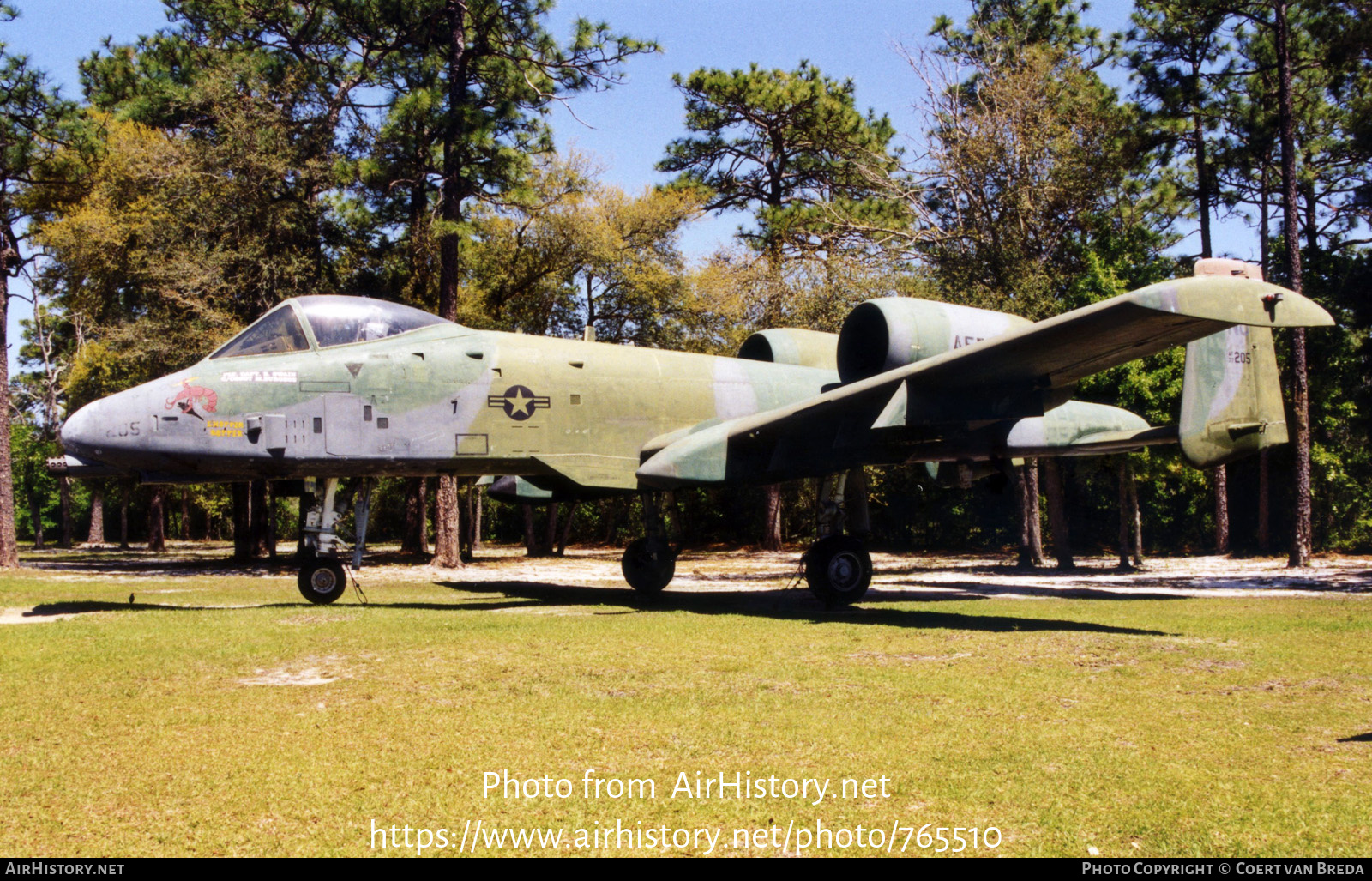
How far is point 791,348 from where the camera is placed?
1623cm

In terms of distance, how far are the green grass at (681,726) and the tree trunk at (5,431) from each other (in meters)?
15.5

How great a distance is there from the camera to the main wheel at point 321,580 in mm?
12461

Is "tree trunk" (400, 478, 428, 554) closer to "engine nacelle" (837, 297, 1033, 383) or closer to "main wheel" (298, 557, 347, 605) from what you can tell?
"main wheel" (298, 557, 347, 605)

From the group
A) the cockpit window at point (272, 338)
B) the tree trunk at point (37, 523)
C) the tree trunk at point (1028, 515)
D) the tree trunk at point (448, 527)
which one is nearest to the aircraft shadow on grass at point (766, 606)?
the cockpit window at point (272, 338)

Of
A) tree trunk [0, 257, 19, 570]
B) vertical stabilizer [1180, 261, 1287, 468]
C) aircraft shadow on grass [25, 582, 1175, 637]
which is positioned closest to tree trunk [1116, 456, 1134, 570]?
vertical stabilizer [1180, 261, 1287, 468]

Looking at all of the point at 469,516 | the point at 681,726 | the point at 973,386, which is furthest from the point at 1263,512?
the point at 681,726

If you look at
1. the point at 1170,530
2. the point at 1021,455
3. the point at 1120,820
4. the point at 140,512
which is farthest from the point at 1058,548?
the point at 140,512

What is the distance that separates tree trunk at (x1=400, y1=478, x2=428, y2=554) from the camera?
98.2ft

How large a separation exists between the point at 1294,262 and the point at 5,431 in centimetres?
3026

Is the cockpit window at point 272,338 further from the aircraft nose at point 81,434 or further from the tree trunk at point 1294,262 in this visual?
the tree trunk at point 1294,262

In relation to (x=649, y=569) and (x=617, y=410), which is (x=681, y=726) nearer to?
(x=617, y=410)

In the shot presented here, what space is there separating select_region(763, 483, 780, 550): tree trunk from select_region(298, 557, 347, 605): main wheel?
23243 millimetres

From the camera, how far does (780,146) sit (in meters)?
A: 38.0
